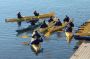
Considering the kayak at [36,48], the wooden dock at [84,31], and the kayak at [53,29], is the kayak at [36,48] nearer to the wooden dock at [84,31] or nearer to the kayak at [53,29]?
the wooden dock at [84,31]

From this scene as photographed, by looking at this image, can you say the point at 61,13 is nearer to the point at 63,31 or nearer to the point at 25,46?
the point at 63,31

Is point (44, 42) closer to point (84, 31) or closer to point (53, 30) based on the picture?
point (53, 30)

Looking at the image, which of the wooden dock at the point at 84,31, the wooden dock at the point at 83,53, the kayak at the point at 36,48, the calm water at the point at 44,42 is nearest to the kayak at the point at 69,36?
the calm water at the point at 44,42

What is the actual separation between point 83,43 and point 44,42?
17.8 ft

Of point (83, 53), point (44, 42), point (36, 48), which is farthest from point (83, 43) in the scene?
point (44, 42)

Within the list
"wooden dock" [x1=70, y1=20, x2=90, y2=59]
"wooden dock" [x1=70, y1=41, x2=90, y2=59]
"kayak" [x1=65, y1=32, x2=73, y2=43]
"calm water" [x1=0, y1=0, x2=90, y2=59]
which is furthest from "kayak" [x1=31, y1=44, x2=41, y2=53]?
"wooden dock" [x1=70, y1=41, x2=90, y2=59]

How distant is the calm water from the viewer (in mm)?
31266

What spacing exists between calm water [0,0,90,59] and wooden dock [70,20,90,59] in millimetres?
1175

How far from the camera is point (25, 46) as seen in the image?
3388 centimetres

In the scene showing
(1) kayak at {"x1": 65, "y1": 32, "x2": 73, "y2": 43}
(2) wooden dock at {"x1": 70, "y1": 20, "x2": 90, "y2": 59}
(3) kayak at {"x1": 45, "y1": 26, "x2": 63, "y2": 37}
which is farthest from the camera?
(3) kayak at {"x1": 45, "y1": 26, "x2": 63, "y2": 37}

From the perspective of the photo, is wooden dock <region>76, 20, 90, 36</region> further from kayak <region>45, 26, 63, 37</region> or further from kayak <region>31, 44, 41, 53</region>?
kayak <region>31, 44, 41, 53</region>

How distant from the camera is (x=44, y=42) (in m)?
34.9

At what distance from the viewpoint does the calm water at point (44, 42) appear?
31266 mm

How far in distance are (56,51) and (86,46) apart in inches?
141
